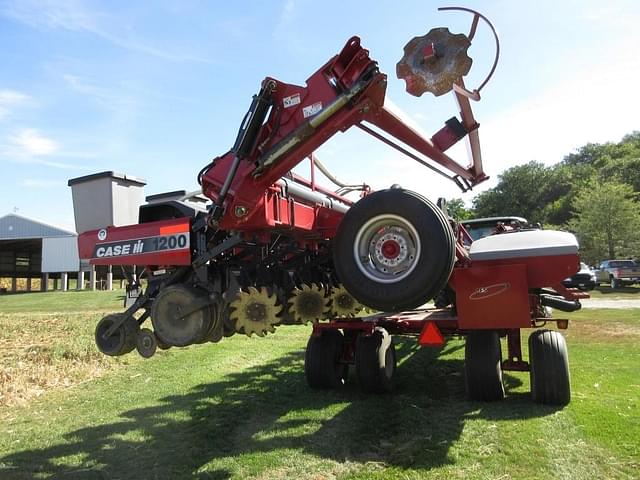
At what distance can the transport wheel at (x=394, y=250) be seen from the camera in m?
3.61

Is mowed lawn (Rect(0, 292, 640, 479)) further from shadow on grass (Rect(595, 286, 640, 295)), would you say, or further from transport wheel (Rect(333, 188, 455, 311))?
shadow on grass (Rect(595, 286, 640, 295))

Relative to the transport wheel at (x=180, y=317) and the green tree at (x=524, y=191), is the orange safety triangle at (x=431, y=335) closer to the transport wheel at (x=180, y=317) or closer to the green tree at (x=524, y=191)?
the transport wheel at (x=180, y=317)

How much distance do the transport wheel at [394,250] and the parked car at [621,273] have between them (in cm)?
2609

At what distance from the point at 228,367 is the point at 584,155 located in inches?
2862

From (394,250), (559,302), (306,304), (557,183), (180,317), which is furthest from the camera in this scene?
(557,183)

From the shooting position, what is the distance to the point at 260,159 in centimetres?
409

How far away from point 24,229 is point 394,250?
135 feet

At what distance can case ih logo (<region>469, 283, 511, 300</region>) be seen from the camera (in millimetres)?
4828

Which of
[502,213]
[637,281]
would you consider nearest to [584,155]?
[502,213]

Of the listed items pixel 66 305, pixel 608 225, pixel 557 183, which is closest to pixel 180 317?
pixel 66 305

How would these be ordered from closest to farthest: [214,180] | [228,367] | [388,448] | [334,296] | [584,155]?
[214,180] → [388,448] → [334,296] → [228,367] → [584,155]

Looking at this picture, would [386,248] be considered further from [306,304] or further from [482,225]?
[482,225]

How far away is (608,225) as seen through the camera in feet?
106

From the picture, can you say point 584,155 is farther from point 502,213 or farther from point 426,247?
point 426,247
